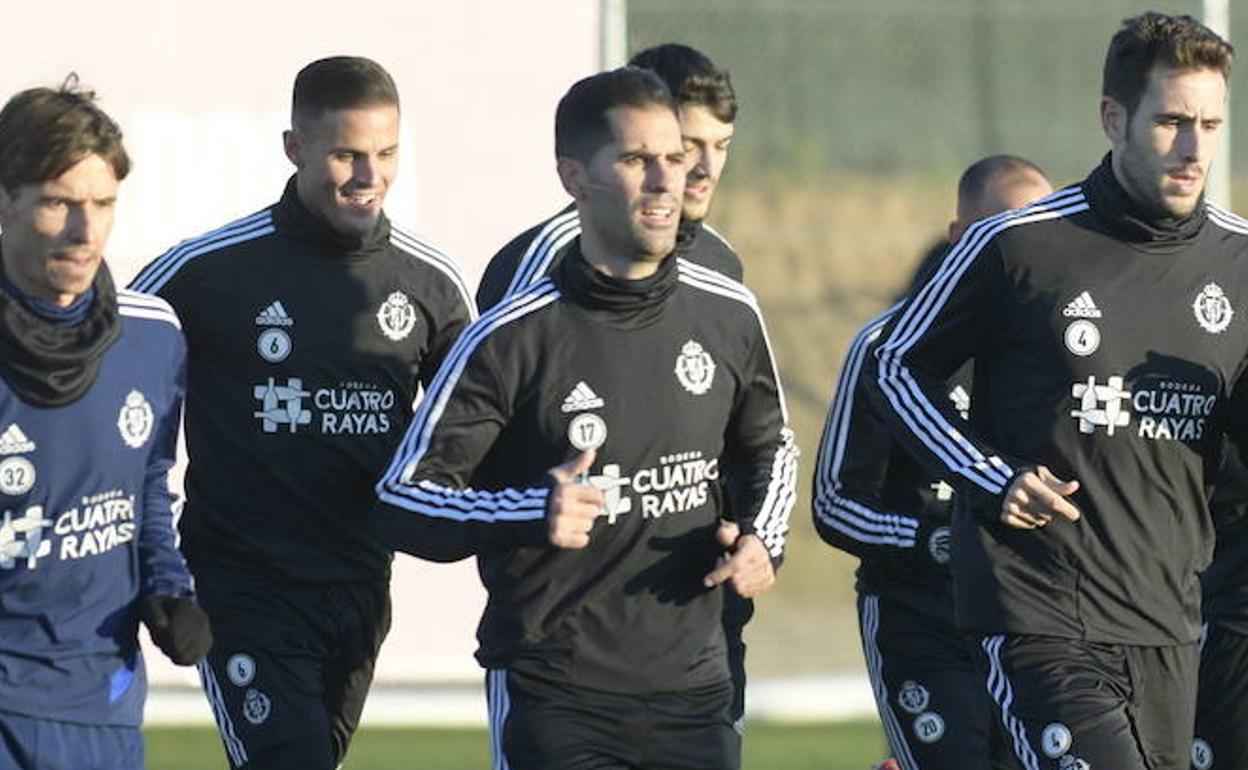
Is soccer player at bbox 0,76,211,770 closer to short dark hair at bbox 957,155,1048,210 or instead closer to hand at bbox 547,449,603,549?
hand at bbox 547,449,603,549

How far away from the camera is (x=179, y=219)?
514 inches

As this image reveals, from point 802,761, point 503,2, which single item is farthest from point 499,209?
point 802,761

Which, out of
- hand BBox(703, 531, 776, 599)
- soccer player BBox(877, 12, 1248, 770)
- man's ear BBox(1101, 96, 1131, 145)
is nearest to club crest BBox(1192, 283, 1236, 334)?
soccer player BBox(877, 12, 1248, 770)

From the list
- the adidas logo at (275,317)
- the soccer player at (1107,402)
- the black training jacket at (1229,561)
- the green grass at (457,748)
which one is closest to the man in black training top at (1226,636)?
the black training jacket at (1229,561)

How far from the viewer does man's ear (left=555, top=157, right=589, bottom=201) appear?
6586mm

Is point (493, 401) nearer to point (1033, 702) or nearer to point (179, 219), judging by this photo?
point (1033, 702)

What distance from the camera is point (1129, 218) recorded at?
6910 mm

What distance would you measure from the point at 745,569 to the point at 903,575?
6.40 ft

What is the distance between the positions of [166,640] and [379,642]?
6.59 ft

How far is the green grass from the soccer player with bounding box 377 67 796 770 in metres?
5.09

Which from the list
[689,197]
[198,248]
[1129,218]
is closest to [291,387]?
[198,248]

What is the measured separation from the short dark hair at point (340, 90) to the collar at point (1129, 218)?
2021 millimetres

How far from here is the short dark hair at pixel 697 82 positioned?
811 centimetres

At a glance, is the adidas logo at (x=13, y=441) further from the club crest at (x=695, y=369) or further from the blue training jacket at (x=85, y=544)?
→ the club crest at (x=695, y=369)
